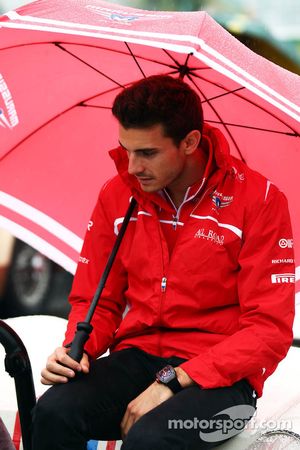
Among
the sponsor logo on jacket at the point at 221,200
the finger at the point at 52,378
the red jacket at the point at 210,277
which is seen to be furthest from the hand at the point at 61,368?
the sponsor logo on jacket at the point at 221,200

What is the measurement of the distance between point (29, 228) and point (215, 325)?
1.06 metres

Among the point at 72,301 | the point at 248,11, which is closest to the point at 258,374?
the point at 72,301

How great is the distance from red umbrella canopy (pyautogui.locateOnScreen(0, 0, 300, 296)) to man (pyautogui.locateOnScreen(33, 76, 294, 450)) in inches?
6.0

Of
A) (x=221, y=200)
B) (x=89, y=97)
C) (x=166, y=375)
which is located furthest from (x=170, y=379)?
(x=89, y=97)

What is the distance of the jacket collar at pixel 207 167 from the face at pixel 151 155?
0.26 feet

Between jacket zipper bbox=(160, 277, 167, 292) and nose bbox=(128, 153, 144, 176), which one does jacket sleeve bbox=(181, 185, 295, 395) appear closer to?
jacket zipper bbox=(160, 277, 167, 292)

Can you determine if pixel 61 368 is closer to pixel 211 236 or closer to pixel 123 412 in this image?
pixel 123 412

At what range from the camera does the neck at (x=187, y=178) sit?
9.50 ft

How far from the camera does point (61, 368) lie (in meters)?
2.71

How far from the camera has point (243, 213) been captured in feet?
9.20

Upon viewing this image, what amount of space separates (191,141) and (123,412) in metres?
0.82

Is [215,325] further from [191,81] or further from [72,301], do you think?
[191,81]

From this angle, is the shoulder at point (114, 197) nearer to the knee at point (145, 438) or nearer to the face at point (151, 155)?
the face at point (151, 155)

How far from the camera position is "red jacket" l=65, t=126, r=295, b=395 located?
269cm
